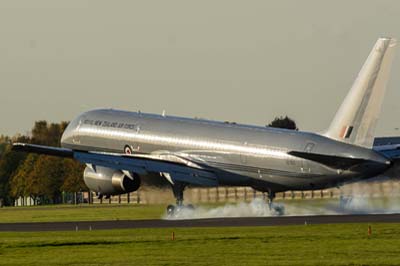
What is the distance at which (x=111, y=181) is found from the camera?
81.2m

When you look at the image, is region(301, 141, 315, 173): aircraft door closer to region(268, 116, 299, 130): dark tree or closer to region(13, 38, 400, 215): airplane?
region(13, 38, 400, 215): airplane

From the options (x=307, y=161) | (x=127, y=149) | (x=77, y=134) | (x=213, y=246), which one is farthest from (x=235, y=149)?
(x=213, y=246)

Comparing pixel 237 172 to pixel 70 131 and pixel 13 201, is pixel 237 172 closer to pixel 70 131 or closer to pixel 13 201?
pixel 70 131

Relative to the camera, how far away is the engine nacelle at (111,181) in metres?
81.1

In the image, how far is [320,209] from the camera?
261ft

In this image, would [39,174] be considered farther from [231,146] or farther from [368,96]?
[368,96]

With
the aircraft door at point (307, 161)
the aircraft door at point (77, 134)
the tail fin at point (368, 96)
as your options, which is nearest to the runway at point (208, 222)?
the aircraft door at point (307, 161)

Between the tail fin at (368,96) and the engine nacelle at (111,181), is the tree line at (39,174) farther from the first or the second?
the tail fin at (368,96)

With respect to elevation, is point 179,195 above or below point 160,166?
below

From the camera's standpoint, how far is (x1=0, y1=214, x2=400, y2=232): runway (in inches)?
2635

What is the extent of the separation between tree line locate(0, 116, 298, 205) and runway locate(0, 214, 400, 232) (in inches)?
2908

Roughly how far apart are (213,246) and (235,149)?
30584 millimetres

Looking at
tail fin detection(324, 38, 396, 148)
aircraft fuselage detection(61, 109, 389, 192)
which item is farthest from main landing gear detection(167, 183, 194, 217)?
tail fin detection(324, 38, 396, 148)

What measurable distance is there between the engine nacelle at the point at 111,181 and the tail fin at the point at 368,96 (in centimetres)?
1473
